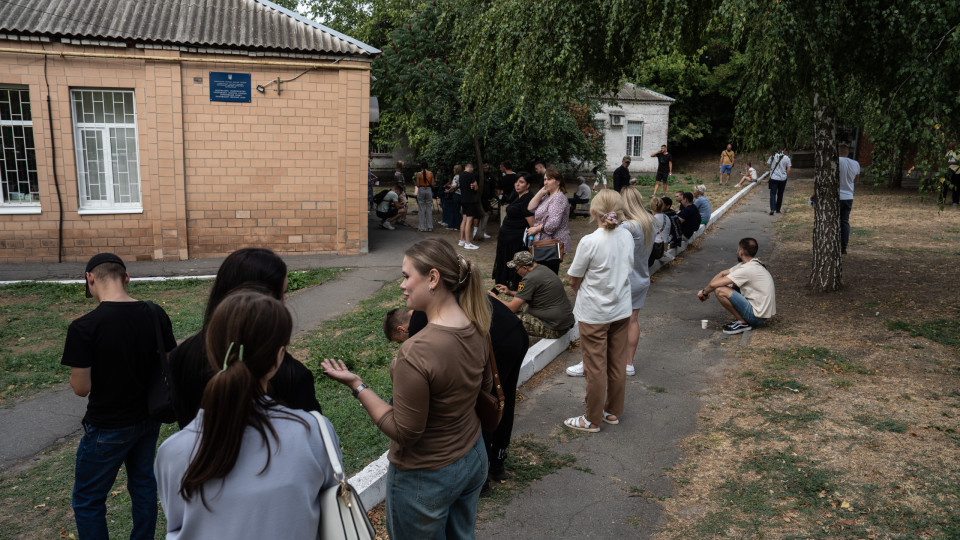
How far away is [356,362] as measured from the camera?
275 inches

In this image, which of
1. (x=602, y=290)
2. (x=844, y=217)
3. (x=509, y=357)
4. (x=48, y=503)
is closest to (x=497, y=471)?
(x=509, y=357)

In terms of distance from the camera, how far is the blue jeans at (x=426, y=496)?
273 centimetres

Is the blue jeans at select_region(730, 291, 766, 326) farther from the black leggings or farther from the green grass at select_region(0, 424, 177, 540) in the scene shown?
the green grass at select_region(0, 424, 177, 540)

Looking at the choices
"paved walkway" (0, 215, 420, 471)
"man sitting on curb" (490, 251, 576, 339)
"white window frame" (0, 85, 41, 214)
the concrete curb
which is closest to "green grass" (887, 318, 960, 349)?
the concrete curb

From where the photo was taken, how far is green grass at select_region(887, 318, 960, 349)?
7686 mm

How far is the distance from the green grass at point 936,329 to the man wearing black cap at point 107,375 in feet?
26.0

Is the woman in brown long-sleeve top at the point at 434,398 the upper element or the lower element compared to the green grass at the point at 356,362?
upper

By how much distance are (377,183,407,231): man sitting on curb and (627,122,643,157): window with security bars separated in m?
20.5

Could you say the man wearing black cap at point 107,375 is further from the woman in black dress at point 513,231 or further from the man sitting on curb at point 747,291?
the man sitting on curb at point 747,291

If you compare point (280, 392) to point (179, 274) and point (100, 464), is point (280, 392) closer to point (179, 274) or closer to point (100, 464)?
point (100, 464)

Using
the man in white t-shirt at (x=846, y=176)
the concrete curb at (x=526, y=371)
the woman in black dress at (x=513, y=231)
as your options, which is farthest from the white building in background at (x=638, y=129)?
the woman in black dress at (x=513, y=231)

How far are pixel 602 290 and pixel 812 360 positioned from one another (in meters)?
3.24

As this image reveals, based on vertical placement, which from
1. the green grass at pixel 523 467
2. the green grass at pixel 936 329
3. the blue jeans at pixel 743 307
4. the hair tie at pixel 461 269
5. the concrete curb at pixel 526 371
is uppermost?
the hair tie at pixel 461 269

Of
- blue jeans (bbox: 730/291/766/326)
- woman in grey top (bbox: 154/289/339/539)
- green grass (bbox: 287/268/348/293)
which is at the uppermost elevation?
woman in grey top (bbox: 154/289/339/539)
